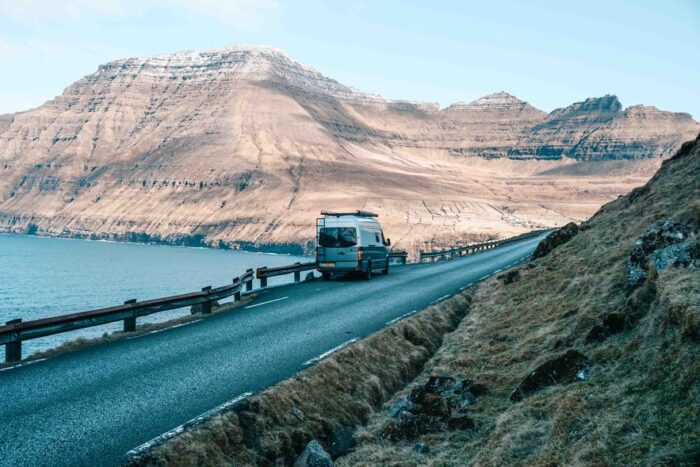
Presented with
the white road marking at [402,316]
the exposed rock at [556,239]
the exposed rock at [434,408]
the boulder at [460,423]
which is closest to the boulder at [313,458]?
the exposed rock at [434,408]

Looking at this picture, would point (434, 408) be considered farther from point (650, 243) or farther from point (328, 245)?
point (328, 245)

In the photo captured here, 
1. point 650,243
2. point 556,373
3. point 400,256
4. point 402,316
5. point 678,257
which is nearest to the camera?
point 556,373

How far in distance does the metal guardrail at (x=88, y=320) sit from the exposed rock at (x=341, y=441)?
20.9 feet

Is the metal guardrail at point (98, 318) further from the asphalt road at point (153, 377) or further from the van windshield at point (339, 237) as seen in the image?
the van windshield at point (339, 237)

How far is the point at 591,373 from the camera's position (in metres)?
8.23

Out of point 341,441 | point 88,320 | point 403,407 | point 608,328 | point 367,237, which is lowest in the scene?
point 341,441

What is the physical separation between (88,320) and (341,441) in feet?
23.7

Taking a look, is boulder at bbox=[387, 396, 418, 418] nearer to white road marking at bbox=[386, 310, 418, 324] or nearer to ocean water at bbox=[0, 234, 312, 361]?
white road marking at bbox=[386, 310, 418, 324]

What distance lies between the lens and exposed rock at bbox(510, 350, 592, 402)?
8.52m

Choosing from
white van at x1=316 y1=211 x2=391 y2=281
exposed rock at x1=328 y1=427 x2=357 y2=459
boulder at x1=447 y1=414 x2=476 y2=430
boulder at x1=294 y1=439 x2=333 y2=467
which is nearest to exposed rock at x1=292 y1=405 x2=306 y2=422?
exposed rock at x1=328 y1=427 x2=357 y2=459

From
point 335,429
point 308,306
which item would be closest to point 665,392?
point 335,429

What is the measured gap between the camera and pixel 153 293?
71375 millimetres

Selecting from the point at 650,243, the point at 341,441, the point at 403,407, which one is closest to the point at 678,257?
the point at 650,243

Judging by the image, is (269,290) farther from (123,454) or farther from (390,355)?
(123,454)
